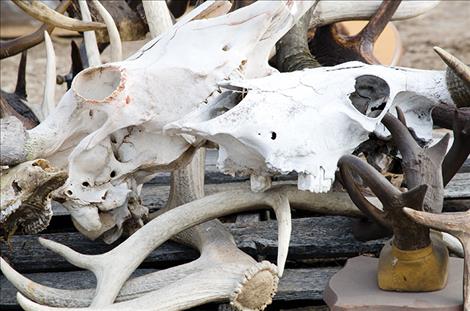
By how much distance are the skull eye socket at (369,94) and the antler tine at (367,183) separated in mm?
143

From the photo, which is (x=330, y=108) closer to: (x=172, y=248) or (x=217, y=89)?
(x=217, y=89)

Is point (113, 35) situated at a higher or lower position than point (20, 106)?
higher

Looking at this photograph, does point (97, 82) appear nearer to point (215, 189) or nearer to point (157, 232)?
point (157, 232)

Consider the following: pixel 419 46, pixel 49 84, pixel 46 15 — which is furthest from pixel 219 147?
pixel 419 46

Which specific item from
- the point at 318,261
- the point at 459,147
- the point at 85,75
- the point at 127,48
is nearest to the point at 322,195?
the point at 318,261

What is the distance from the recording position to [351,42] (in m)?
2.43

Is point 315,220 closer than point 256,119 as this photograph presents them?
No

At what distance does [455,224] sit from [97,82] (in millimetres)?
688

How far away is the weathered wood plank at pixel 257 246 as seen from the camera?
1.91 metres

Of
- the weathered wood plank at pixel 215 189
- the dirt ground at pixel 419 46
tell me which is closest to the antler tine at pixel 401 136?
the weathered wood plank at pixel 215 189

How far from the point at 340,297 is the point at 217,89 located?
45 cm

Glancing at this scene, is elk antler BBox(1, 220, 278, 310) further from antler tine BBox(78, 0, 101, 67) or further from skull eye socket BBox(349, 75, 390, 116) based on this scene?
antler tine BBox(78, 0, 101, 67)

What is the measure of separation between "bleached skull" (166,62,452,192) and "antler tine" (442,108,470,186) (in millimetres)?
86

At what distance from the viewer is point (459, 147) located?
1.65m
